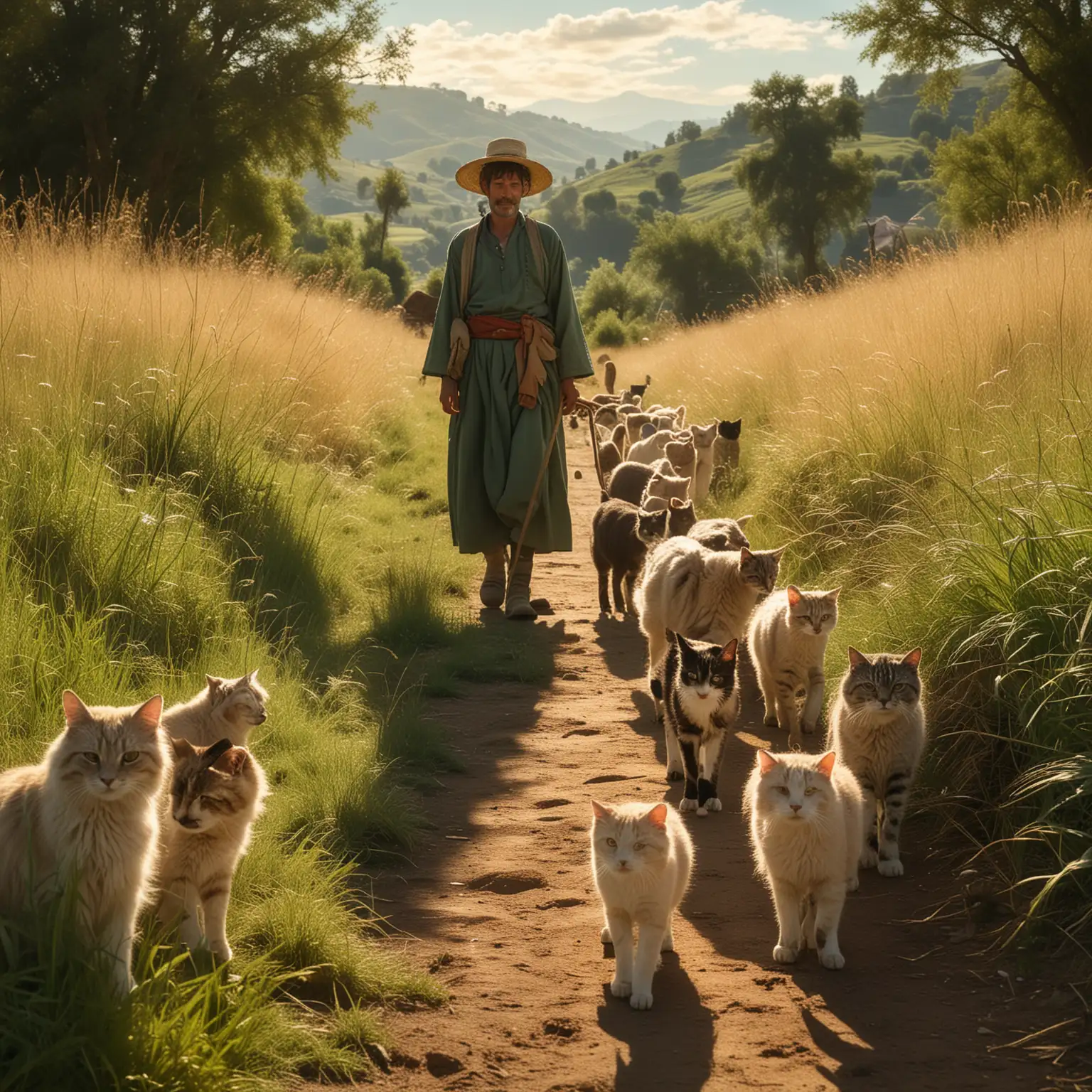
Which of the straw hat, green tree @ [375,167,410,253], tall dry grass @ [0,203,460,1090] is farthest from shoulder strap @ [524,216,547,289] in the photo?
green tree @ [375,167,410,253]

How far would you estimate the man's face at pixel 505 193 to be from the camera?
313 inches

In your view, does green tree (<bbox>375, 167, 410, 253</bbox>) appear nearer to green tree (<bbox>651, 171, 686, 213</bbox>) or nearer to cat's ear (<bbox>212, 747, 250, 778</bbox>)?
cat's ear (<bbox>212, 747, 250, 778</bbox>)

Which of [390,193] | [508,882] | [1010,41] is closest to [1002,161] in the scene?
[1010,41]

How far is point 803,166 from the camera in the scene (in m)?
45.7

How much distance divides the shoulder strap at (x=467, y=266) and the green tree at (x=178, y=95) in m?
14.4

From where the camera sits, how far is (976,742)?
15.0 feet

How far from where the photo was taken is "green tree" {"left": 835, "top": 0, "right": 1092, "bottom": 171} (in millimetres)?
23219

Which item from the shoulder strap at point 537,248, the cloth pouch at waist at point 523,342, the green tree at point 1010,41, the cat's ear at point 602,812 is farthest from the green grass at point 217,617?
the green tree at point 1010,41

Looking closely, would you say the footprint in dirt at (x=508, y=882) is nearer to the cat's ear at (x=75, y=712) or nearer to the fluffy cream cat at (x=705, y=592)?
the cat's ear at (x=75, y=712)

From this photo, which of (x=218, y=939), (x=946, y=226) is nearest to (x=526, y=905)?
(x=218, y=939)

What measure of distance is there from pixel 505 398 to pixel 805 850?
500 centimetres

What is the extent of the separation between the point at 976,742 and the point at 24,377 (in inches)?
204

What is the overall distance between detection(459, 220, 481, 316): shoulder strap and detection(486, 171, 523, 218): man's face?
17cm

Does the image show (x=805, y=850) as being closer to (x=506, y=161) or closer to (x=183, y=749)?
(x=183, y=749)
